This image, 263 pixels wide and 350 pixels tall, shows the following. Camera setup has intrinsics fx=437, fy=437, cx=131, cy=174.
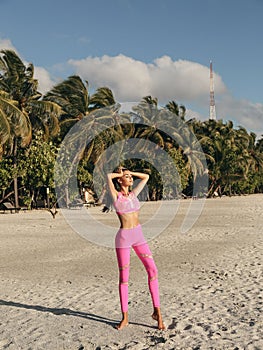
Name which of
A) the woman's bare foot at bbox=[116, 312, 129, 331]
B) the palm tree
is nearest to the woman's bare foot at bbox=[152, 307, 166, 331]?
the woman's bare foot at bbox=[116, 312, 129, 331]

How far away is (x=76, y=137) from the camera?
3584cm

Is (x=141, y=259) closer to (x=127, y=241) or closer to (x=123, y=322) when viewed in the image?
(x=127, y=241)

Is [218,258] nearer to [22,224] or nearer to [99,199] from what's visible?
[22,224]

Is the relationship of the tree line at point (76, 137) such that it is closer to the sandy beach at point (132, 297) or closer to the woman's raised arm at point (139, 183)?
the sandy beach at point (132, 297)

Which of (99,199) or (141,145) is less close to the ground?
(141,145)

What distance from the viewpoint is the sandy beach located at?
563 cm

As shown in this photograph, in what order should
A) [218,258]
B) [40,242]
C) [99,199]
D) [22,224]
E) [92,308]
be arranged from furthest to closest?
[99,199] < [22,224] < [40,242] < [218,258] < [92,308]

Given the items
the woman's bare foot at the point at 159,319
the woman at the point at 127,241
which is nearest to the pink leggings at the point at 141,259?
the woman at the point at 127,241

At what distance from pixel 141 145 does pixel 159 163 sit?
5.30m

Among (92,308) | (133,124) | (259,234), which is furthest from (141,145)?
(92,308)

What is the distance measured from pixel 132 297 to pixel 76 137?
28.9 m

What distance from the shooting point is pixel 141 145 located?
43875 mm

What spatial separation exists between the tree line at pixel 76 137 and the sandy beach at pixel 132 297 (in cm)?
1376

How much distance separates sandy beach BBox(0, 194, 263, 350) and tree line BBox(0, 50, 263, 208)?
13.8 m
